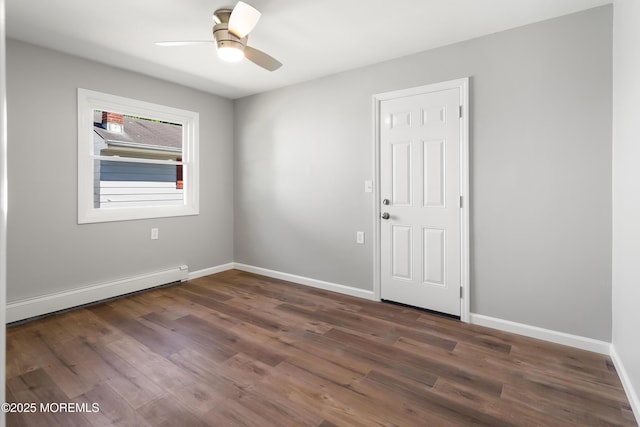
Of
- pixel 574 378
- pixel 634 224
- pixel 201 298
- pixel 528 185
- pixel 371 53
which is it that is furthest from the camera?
pixel 201 298

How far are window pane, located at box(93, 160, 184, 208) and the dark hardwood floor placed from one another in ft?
3.99

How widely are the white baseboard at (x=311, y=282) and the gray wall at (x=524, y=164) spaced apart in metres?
0.11

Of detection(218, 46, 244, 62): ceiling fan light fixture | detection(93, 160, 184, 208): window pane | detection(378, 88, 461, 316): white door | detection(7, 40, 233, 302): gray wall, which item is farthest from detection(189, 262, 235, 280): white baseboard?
detection(218, 46, 244, 62): ceiling fan light fixture

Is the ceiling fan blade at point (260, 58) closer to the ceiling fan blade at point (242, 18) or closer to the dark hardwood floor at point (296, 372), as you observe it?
the ceiling fan blade at point (242, 18)

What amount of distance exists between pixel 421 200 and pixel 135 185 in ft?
10.5

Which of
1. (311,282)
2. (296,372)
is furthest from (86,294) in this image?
(296,372)

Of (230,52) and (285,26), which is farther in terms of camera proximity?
(285,26)

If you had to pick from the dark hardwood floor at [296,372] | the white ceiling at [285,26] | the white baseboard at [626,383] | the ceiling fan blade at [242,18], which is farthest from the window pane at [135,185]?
the white baseboard at [626,383]

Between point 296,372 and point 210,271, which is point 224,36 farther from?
point 210,271

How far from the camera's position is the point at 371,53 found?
300 cm

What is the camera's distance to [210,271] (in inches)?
170

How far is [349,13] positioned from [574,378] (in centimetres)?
287

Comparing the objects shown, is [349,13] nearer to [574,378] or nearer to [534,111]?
[534,111]

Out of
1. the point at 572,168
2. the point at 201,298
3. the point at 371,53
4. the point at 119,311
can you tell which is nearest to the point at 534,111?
the point at 572,168
